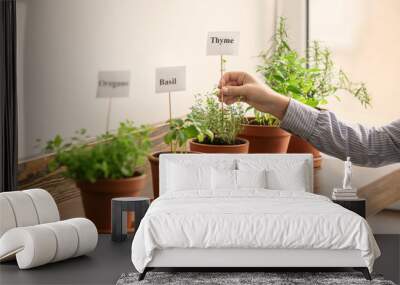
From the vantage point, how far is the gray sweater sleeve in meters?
2.02

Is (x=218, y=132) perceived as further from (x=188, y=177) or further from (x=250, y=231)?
(x=250, y=231)

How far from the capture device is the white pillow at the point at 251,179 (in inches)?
163

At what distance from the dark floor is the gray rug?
0.15 metres

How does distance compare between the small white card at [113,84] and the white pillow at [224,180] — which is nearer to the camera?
the white pillow at [224,180]

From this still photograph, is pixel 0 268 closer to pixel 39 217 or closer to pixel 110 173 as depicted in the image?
pixel 39 217

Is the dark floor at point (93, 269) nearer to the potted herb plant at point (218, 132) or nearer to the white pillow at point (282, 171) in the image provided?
the white pillow at point (282, 171)

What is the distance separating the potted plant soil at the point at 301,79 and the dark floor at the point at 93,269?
1.38 meters

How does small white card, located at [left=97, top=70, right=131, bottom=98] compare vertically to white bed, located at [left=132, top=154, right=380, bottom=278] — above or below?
above

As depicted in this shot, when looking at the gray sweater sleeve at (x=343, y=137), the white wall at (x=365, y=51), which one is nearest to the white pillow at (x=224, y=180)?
the white wall at (x=365, y=51)

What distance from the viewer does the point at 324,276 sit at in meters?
3.42

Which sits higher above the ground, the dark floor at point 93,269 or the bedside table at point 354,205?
the bedside table at point 354,205

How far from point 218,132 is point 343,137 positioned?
2951 mm

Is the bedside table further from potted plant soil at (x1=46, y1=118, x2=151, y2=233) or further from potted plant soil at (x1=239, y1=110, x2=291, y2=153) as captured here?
potted plant soil at (x1=46, y1=118, x2=151, y2=233)

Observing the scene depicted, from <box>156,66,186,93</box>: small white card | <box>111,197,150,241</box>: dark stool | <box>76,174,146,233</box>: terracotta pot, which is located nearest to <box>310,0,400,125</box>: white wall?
<box>156,66,186,93</box>: small white card
